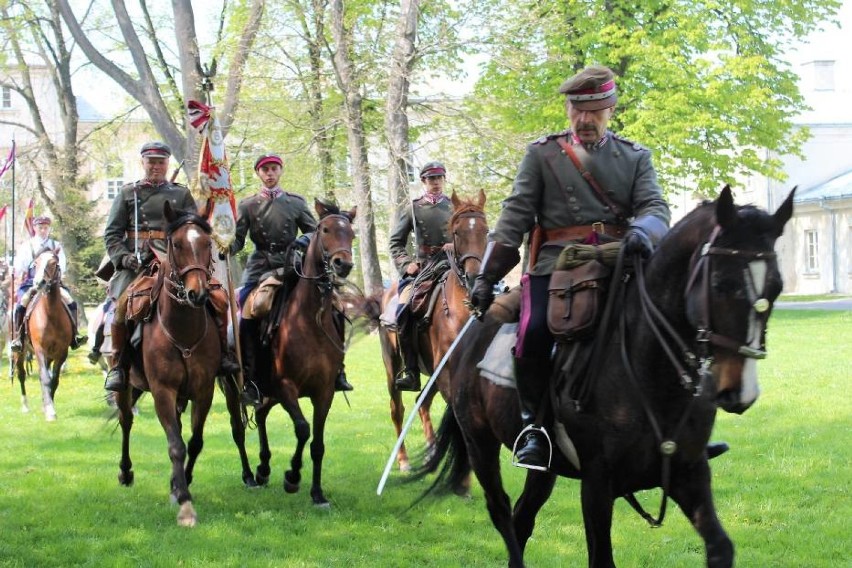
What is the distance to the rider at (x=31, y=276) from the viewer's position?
17031 millimetres

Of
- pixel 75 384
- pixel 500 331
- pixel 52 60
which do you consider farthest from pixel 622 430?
pixel 52 60

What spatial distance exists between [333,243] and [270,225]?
1.30m

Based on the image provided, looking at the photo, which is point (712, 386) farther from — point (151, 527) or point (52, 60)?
point (52, 60)

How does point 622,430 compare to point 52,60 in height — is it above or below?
below

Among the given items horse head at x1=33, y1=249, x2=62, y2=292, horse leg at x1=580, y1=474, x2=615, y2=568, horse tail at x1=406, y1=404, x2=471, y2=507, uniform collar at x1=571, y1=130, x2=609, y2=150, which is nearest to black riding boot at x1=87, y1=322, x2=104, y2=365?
horse tail at x1=406, y1=404, x2=471, y2=507

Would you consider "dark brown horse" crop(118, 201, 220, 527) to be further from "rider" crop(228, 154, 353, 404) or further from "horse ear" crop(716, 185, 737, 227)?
"horse ear" crop(716, 185, 737, 227)

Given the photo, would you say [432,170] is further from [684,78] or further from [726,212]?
[684,78]

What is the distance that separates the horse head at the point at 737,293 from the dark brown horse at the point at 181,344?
5013mm

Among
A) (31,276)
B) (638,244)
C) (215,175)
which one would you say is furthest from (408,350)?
(31,276)

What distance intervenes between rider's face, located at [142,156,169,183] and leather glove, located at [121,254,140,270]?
0.85 meters

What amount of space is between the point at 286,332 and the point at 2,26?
25930mm

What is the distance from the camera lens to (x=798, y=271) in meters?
53.7

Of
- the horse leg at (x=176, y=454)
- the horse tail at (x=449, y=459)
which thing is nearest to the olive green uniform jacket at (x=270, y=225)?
the horse leg at (x=176, y=454)

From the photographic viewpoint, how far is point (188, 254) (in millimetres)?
8898
